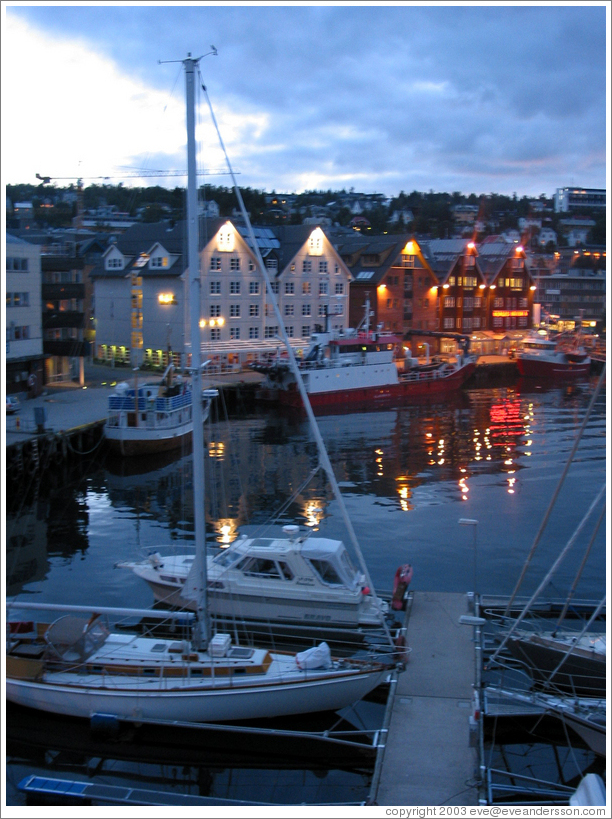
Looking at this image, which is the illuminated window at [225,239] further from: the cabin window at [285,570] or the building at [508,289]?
the cabin window at [285,570]

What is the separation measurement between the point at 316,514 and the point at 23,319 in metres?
19.2

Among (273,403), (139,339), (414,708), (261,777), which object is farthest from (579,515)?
(139,339)

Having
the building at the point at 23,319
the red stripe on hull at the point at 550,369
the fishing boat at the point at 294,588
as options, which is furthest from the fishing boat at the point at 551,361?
the fishing boat at the point at 294,588

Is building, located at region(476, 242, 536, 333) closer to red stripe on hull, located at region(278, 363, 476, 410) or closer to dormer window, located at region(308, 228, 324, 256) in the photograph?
red stripe on hull, located at region(278, 363, 476, 410)

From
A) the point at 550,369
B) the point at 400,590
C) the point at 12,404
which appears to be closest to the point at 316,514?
the point at 400,590

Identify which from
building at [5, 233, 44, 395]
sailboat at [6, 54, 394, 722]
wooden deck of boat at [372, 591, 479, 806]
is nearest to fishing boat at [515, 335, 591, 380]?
building at [5, 233, 44, 395]

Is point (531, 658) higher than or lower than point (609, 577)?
lower

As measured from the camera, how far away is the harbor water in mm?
10391

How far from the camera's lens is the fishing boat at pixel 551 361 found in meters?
54.8

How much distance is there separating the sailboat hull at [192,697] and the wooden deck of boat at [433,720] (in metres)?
0.81

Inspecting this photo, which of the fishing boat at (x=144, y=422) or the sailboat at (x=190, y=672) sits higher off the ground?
the fishing boat at (x=144, y=422)

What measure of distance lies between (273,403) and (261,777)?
32586 millimetres

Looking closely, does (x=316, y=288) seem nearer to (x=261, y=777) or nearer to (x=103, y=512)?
(x=103, y=512)

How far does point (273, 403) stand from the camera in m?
42.3
